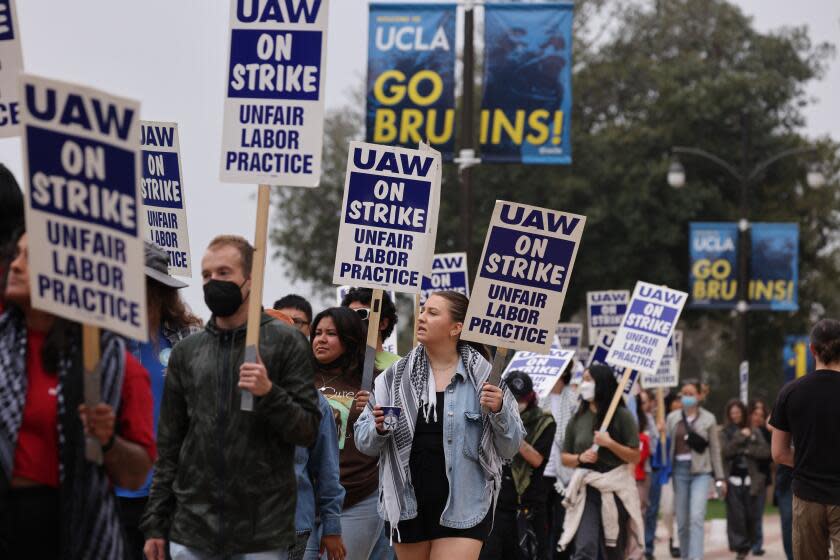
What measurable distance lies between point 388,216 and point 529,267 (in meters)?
0.95

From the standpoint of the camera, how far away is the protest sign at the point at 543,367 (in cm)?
1376

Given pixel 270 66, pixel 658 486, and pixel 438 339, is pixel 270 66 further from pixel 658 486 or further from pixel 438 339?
pixel 658 486

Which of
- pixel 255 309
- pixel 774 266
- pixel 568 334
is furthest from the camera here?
pixel 774 266

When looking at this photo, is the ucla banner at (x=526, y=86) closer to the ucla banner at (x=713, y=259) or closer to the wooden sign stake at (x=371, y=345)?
the wooden sign stake at (x=371, y=345)

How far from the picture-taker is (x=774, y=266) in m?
38.5

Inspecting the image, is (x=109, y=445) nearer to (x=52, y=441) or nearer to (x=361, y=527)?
(x=52, y=441)

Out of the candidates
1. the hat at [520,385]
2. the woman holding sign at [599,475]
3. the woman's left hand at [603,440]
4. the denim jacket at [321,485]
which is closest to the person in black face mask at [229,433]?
the denim jacket at [321,485]

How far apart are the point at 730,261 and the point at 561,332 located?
51.2ft

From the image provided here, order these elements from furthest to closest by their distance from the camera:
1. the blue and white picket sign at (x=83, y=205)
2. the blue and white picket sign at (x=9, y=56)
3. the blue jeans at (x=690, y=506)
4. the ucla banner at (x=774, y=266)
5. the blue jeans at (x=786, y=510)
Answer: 1. the ucla banner at (x=774, y=266)
2. the blue jeans at (x=690, y=506)
3. the blue jeans at (x=786, y=510)
4. the blue and white picket sign at (x=9, y=56)
5. the blue and white picket sign at (x=83, y=205)

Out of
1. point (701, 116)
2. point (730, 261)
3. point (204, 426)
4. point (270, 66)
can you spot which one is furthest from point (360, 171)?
point (701, 116)

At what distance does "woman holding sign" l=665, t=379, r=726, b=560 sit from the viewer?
18.7 metres

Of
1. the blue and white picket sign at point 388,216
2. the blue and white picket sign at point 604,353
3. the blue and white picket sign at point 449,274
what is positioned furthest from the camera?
the blue and white picket sign at point 604,353

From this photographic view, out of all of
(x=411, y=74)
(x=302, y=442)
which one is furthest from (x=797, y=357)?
(x=302, y=442)

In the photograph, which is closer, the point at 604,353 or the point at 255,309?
the point at 255,309
